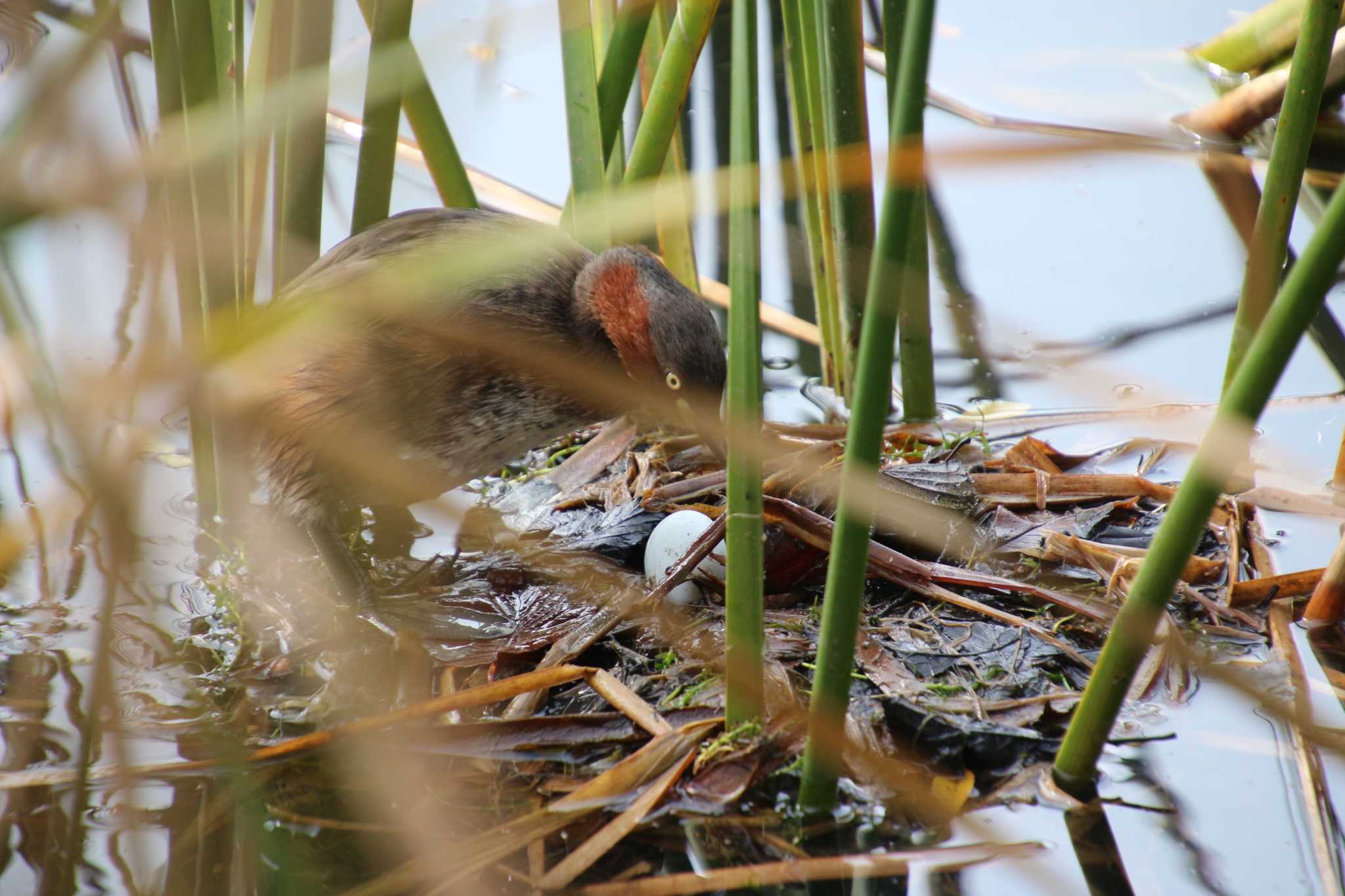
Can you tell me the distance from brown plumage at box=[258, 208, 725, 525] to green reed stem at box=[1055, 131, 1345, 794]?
69.1 inches

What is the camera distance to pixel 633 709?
2.42m

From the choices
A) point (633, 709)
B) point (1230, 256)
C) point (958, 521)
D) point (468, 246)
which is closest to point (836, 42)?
point (468, 246)

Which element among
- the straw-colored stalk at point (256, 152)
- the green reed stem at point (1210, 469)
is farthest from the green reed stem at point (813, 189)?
the green reed stem at point (1210, 469)

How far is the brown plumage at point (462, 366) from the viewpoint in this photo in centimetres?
323

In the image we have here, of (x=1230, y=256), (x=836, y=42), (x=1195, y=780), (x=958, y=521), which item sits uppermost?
(x=836, y=42)

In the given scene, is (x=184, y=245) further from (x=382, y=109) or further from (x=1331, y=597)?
(x=1331, y=597)

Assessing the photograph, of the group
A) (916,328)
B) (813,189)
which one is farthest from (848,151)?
(916,328)

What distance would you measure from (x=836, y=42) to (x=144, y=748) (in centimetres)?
243

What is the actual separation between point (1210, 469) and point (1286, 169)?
1438 millimetres

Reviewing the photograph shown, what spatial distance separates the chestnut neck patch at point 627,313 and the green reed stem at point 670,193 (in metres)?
0.25

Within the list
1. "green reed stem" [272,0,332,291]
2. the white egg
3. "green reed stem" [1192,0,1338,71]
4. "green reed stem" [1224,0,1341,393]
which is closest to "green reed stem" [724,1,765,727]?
the white egg

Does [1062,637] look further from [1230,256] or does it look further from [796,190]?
[796,190]

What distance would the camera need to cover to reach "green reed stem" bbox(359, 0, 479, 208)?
315cm

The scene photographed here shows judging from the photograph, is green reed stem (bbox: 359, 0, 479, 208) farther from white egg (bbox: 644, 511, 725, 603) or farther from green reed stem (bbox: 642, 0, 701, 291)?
white egg (bbox: 644, 511, 725, 603)
